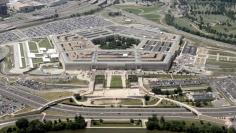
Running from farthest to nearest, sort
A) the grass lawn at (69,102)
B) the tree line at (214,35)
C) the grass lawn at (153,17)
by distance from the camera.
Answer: the grass lawn at (153,17)
the tree line at (214,35)
the grass lawn at (69,102)

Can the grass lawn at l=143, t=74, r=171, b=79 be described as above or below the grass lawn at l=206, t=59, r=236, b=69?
below

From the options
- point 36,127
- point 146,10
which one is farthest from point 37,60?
point 146,10

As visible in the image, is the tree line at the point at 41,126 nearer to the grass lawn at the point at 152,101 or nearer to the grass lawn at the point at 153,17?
the grass lawn at the point at 152,101

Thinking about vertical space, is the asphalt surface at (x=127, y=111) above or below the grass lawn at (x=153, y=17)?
below

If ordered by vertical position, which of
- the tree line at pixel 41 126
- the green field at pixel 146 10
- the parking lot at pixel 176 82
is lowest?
the tree line at pixel 41 126

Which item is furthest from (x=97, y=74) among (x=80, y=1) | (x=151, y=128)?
(x=80, y=1)

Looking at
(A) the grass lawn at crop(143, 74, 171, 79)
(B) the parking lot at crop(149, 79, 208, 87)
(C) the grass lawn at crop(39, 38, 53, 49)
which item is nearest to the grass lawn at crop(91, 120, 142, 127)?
(B) the parking lot at crop(149, 79, 208, 87)

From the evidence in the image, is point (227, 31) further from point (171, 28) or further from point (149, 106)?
point (149, 106)

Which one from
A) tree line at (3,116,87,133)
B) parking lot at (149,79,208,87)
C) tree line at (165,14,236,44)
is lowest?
tree line at (3,116,87,133)

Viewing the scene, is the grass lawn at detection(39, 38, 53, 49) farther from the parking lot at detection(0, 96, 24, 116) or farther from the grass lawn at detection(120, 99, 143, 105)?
the grass lawn at detection(120, 99, 143, 105)

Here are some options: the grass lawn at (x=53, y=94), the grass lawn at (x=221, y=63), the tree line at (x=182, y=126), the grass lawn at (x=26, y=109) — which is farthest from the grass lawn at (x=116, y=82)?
the grass lawn at (x=221, y=63)

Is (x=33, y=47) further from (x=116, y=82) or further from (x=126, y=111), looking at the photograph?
(x=126, y=111)
